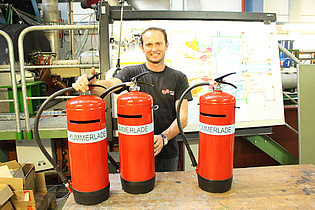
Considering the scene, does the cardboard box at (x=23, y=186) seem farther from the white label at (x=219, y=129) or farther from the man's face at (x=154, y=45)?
the white label at (x=219, y=129)

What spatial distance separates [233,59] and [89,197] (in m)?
1.67

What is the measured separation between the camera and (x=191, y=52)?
72.2 inches

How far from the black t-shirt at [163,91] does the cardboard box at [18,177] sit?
3.24 feet

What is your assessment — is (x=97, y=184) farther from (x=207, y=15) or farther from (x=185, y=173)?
(x=207, y=15)

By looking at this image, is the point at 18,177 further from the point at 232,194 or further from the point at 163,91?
the point at 232,194

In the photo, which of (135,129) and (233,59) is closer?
(135,129)

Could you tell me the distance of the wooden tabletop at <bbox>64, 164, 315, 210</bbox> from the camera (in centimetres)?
67

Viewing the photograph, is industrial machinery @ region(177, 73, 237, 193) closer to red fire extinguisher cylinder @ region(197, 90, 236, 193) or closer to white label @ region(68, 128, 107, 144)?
red fire extinguisher cylinder @ region(197, 90, 236, 193)

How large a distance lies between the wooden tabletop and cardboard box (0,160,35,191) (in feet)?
3.16

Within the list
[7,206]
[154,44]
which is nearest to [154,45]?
[154,44]

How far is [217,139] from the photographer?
712 mm

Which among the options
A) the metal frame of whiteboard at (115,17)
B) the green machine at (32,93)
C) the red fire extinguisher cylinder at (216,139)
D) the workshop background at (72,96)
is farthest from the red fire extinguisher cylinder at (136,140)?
the green machine at (32,93)

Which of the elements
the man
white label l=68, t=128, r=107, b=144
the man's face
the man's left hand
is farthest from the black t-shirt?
white label l=68, t=128, r=107, b=144

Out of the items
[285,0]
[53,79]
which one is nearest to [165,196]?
[53,79]
